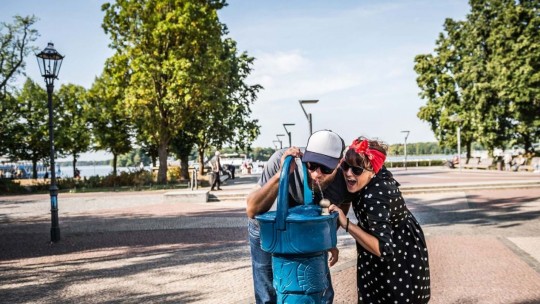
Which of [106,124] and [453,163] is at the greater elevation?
[106,124]

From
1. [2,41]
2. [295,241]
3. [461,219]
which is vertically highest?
[2,41]

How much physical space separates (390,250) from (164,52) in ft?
83.3

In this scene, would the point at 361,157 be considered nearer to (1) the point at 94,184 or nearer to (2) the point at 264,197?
(2) the point at 264,197

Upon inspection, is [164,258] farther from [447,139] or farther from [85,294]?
[447,139]

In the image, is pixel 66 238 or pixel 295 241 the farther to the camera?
pixel 66 238

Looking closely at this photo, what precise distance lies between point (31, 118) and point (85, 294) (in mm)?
42291

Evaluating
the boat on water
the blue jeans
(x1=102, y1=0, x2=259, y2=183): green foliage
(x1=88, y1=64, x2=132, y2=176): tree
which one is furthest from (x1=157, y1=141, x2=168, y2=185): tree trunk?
the blue jeans

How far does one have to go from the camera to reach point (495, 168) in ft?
113

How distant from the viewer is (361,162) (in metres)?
2.16

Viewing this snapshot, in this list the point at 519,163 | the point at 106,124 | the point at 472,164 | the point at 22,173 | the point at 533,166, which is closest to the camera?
the point at 533,166

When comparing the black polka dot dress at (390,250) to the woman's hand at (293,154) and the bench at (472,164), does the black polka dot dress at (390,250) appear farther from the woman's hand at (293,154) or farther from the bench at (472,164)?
the bench at (472,164)

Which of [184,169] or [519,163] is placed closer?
[519,163]

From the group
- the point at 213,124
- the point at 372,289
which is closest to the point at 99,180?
the point at 213,124

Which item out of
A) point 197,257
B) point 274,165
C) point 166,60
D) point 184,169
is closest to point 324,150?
point 274,165
